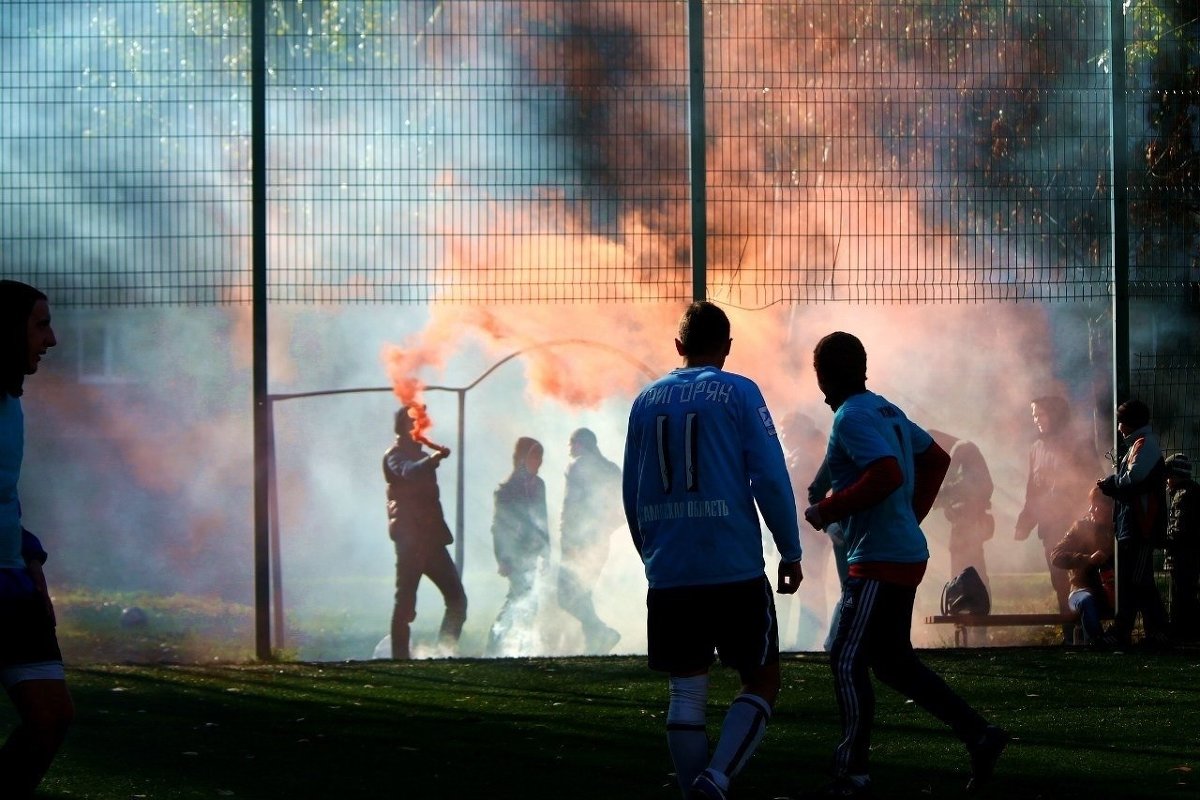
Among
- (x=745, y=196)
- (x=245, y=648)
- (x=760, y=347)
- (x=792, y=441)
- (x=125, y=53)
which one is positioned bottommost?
(x=245, y=648)

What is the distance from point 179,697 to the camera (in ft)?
24.9

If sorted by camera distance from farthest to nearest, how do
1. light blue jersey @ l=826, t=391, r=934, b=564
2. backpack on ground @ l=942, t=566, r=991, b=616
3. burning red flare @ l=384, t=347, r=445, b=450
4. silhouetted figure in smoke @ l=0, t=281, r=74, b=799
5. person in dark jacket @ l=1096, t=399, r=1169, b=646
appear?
1. burning red flare @ l=384, t=347, r=445, b=450
2. backpack on ground @ l=942, t=566, r=991, b=616
3. person in dark jacket @ l=1096, t=399, r=1169, b=646
4. light blue jersey @ l=826, t=391, r=934, b=564
5. silhouetted figure in smoke @ l=0, t=281, r=74, b=799

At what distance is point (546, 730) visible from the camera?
255 inches

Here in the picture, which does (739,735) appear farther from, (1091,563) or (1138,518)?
(1091,563)

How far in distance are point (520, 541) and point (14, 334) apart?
22.7 ft

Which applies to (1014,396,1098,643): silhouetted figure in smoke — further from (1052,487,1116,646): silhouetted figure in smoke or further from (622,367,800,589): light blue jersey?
(622,367,800,589): light blue jersey

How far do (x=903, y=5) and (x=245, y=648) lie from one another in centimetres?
624

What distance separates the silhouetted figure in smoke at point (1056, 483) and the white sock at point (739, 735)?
627 centimetres

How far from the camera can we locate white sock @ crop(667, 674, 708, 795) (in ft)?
14.1

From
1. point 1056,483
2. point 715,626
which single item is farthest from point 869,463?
point 1056,483

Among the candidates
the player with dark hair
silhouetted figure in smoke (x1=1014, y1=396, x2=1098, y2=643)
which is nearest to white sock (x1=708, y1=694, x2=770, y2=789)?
the player with dark hair

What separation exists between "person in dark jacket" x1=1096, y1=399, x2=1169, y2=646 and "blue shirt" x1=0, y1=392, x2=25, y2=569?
674 cm

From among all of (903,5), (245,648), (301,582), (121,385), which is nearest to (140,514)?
(121,385)

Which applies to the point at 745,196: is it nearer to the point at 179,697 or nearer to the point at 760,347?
the point at 760,347
